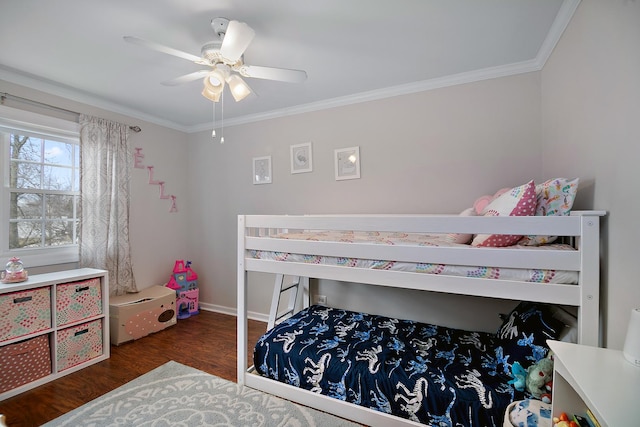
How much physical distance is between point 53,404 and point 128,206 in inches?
73.4

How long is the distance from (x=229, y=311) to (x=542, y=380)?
10.5 feet

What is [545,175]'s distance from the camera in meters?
2.14

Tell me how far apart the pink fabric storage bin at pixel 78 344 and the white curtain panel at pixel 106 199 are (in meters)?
0.62

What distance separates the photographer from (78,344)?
2348 mm

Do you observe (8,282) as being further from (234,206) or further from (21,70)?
(234,206)

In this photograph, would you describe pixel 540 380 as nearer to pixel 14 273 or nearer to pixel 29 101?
pixel 14 273

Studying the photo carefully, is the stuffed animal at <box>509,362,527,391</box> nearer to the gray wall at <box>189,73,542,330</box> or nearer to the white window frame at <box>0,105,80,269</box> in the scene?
the gray wall at <box>189,73,542,330</box>

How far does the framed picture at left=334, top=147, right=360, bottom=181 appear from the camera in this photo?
284 centimetres

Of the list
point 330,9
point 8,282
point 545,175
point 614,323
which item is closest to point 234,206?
point 8,282

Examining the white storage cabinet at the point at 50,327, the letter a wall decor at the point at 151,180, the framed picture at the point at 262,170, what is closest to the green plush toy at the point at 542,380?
the framed picture at the point at 262,170

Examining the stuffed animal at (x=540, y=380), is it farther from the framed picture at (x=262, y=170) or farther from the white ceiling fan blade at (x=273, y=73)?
the framed picture at (x=262, y=170)

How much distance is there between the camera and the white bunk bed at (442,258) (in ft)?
4.00

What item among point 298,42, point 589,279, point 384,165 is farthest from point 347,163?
point 589,279

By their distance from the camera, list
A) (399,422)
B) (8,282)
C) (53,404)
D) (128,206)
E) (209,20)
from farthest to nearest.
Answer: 1. (128,206)
2. (8,282)
3. (53,404)
4. (209,20)
5. (399,422)
